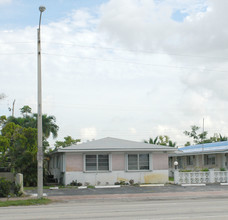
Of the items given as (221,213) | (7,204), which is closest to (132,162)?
(7,204)

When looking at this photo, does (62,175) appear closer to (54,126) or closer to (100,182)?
(100,182)

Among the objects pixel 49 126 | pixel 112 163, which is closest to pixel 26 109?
pixel 49 126

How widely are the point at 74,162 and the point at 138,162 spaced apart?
198 inches

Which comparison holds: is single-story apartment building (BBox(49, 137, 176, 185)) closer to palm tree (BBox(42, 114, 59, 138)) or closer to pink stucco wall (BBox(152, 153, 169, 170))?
pink stucco wall (BBox(152, 153, 169, 170))

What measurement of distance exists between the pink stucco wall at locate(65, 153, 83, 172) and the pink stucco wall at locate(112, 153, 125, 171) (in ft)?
8.37

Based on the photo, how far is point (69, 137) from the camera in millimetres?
65062

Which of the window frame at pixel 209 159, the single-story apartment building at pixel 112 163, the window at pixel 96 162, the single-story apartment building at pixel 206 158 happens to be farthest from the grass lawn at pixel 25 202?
the window frame at pixel 209 159

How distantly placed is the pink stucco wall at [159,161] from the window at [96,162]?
3814 millimetres

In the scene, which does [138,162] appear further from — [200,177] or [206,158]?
[206,158]

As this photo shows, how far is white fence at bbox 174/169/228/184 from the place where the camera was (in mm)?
29562

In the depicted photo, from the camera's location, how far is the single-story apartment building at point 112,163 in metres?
29.3

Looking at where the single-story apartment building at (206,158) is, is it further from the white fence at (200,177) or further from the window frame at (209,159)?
the white fence at (200,177)

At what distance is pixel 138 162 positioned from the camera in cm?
3038

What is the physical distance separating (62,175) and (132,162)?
222 inches
